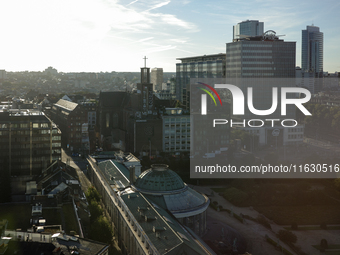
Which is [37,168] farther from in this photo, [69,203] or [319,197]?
[319,197]

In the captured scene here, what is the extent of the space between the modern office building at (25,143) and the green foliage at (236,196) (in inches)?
1360

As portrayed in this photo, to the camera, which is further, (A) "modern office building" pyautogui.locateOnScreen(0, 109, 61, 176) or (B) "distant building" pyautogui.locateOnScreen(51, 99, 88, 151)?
(B) "distant building" pyautogui.locateOnScreen(51, 99, 88, 151)

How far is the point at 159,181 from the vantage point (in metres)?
58.9

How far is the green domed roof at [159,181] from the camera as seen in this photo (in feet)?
192

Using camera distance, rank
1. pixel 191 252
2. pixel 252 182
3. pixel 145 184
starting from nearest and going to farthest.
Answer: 1. pixel 191 252
2. pixel 145 184
3. pixel 252 182

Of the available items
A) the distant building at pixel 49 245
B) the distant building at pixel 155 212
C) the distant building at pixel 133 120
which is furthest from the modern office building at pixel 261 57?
the distant building at pixel 49 245

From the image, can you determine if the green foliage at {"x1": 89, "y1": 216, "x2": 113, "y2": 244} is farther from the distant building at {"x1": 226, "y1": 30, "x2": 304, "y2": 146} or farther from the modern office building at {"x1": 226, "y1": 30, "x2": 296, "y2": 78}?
the modern office building at {"x1": 226, "y1": 30, "x2": 296, "y2": 78}

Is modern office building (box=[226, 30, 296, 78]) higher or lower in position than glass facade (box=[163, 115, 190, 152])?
higher

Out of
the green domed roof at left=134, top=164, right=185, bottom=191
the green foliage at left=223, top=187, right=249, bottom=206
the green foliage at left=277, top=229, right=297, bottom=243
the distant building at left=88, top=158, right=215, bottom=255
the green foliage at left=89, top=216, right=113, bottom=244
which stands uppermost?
the green domed roof at left=134, top=164, right=185, bottom=191

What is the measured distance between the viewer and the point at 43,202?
176 ft

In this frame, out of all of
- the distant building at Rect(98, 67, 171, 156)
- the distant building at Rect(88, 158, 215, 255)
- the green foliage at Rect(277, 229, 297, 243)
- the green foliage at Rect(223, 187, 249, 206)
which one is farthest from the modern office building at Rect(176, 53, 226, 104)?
the green foliage at Rect(277, 229, 297, 243)

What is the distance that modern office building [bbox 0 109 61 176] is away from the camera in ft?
260

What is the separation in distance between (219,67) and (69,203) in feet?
383

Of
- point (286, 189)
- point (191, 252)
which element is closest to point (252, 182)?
point (286, 189)
